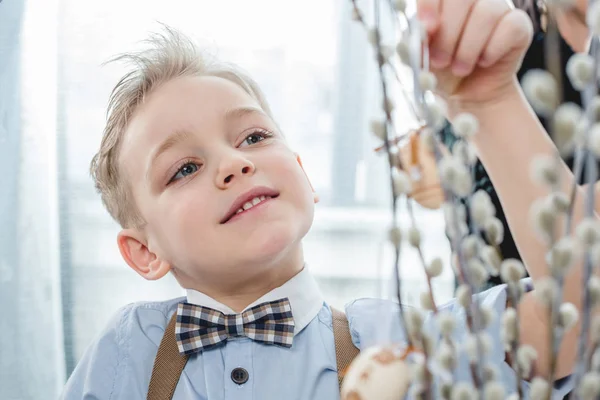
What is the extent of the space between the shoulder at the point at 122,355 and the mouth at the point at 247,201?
0.85 ft

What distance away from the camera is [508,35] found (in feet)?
1.57

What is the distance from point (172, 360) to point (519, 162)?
58 cm

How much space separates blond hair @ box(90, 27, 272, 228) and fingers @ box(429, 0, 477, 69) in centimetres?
61

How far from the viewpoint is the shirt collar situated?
0.96m

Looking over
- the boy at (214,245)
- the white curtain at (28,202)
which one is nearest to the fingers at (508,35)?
A: the boy at (214,245)

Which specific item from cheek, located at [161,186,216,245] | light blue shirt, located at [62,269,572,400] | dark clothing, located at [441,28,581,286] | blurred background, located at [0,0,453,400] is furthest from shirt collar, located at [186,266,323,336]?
blurred background, located at [0,0,453,400]

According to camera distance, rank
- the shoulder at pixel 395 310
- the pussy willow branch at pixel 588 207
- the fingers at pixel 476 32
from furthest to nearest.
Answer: the shoulder at pixel 395 310
the fingers at pixel 476 32
the pussy willow branch at pixel 588 207

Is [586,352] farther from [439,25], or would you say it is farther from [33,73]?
[33,73]

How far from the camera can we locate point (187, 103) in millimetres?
950

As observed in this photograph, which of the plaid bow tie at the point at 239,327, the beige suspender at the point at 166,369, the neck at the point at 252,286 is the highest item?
the neck at the point at 252,286

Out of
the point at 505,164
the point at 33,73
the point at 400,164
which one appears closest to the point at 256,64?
the point at 33,73

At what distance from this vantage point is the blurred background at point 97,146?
1.31 m

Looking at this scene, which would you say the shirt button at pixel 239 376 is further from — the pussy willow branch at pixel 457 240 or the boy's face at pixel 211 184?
the pussy willow branch at pixel 457 240

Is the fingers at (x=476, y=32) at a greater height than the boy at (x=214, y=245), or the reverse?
the fingers at (x=476, y=32)
